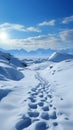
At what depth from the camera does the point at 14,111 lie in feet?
32.6

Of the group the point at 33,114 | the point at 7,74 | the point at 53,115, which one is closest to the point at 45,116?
the point at 53,115

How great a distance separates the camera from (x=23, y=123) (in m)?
7.99

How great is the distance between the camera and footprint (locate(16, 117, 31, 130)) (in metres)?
7.60

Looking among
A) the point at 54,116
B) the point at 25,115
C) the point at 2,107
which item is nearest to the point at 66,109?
the point at 54,116

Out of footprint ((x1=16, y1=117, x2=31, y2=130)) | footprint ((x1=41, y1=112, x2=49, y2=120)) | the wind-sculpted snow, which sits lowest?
footprint ((x1=16, y1=117, x2=31, y2=130))

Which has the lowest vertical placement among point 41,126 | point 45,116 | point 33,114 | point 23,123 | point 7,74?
point 41,126

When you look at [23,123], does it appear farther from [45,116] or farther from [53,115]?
[53,115]

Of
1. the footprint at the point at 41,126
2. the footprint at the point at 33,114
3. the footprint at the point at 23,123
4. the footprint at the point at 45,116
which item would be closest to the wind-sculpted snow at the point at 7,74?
the footprint at the point at 33,114

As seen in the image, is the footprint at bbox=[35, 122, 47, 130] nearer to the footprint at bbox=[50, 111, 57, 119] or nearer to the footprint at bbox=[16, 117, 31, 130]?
the footprint at bbox=[16, 117, 31, 130]

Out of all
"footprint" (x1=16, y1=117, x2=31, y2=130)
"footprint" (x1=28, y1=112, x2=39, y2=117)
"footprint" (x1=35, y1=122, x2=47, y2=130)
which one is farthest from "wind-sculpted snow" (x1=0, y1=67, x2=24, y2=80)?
"footprint" (x1=35, y1=122, x2=47, y2=130)

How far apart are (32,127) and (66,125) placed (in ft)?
4.43

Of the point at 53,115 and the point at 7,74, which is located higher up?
the point at 7,74

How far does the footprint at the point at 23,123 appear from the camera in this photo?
7.60m

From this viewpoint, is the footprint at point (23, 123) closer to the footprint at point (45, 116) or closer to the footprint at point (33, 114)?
the footprint at point (33, 114)
